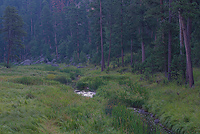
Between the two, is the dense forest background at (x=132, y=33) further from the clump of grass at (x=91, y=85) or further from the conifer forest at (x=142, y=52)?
the clump of grass at (x=91, y=85)

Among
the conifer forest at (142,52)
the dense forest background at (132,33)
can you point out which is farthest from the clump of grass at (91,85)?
the dense forest background at (132,33)

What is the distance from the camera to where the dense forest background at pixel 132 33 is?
13.4 m

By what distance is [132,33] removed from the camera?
85.0 ft

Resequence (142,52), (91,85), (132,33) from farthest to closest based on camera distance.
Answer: (132,33), (142,52), (91,85)

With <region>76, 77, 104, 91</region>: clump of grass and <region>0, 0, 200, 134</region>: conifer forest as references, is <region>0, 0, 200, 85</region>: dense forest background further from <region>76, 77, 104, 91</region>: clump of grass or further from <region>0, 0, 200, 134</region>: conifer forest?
<region>76, 77, 104, 91</region>: clump of grass

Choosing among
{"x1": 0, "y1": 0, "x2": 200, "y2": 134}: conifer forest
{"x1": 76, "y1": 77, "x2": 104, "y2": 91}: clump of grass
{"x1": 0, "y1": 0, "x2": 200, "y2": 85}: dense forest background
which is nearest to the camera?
{"x1": 0, "y1": 0, "x2": 200, "y2": 134}: conifer forest

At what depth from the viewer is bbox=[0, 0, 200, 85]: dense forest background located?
13352 mm

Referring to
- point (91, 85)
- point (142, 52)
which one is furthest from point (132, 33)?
point (91, 85)

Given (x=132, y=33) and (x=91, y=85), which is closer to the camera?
(x=91, y=85)

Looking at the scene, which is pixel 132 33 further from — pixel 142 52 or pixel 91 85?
pixel 91 85

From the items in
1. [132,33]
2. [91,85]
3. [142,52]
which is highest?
[132,33]

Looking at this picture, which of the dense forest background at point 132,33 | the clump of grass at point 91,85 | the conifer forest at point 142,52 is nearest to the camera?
the conifer forest at point 142,52

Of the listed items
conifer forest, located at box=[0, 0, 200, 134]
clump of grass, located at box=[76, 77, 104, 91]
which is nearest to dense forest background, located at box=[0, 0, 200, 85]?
conifer forest, located at box=[0, 0, 200, 134]

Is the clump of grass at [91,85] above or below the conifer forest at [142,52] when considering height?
below
